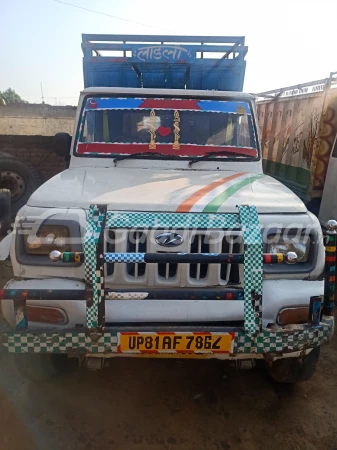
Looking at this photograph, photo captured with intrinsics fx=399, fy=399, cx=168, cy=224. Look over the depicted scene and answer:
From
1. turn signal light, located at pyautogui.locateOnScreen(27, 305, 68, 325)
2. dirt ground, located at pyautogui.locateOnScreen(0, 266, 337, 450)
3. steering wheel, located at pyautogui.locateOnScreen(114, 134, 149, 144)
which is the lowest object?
dirt ground, located at pyautogui.locateOnScreen(0, 266, 337, 450)

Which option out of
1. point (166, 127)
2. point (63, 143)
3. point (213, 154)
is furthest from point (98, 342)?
point (63, 143)

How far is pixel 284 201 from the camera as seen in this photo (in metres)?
2.66

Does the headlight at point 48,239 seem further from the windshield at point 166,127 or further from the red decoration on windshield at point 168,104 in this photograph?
the red decoration on windshield at point 168,104

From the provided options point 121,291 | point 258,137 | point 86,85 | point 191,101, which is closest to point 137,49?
point 86,85

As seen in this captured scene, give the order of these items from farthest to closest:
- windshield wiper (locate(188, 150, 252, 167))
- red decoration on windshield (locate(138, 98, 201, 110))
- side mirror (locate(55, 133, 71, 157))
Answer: side mirror (locate(55, 133, 71, 157))
red decoration on windshield (locate(138, 98, 201, 110))
windshield wiper (locate(188, 150, 252, 167))

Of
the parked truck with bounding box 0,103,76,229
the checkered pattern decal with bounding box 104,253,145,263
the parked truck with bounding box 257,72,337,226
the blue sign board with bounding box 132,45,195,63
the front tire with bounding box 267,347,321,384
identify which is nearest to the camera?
the checkered pattern decal with bounding box 104,253,145,263

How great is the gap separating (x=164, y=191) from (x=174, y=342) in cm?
105

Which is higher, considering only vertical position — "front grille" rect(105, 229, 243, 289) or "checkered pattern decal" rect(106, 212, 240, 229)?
"checkered pattern decal" rect(106, 212, 240, 229)

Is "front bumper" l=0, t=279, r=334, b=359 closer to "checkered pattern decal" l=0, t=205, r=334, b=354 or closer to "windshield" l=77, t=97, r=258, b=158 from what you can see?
"checkered pattern decal" l=0, t=205, r=334, b=354

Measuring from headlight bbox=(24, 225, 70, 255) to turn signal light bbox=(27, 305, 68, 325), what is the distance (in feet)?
1.14

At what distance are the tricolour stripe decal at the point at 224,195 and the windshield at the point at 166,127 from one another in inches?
20.8

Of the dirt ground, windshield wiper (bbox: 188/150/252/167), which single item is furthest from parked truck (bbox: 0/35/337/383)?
windshield wiper (bbox: 188/150/252/167)

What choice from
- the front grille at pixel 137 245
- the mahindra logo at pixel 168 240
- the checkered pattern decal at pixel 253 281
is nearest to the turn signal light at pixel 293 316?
the checkered pattern decal at pixel 253 281

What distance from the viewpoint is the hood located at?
97.1 inches
